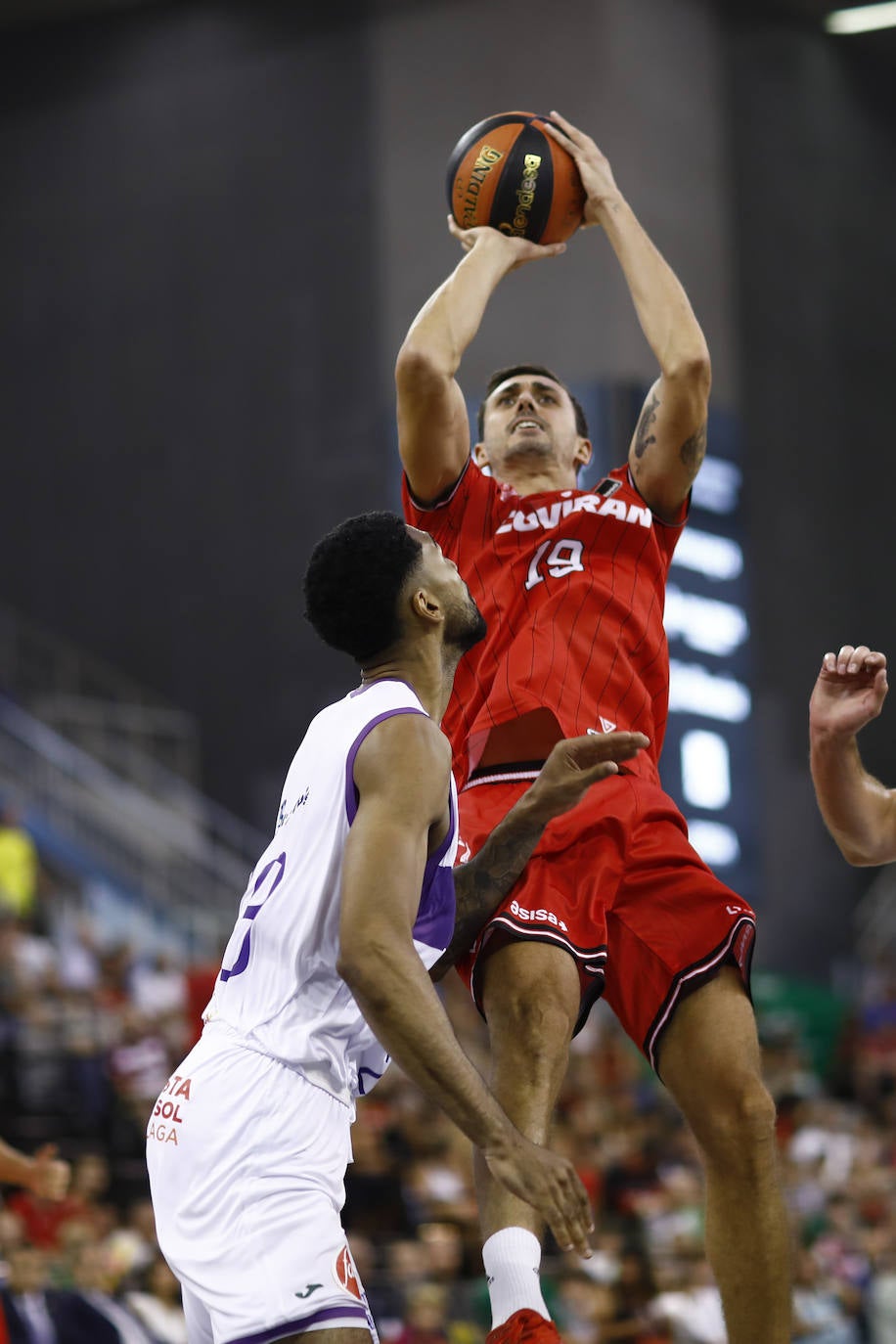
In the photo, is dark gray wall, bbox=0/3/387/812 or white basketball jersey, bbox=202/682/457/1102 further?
dark gray wall, bbox=0/3/387/812

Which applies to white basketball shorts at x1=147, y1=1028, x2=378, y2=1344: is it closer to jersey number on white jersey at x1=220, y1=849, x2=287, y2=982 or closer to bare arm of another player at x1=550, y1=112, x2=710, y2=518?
jersey number on white jersey at x1=220, y1=849, x2=287, y2=982

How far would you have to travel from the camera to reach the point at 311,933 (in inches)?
155

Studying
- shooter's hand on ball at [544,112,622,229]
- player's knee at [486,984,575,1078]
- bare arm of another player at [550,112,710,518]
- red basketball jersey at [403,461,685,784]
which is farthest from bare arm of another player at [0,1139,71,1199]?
shooter's hand on ball at [544,112,622,229]

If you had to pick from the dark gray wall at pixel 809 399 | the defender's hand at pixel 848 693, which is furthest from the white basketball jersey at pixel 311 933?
the dark gray wall at pixel 809 399

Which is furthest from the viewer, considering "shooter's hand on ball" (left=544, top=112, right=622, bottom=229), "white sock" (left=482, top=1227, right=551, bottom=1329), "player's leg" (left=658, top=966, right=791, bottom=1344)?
"shooter's hand on ball" (left=544, top=112, right=622, bottom=229)

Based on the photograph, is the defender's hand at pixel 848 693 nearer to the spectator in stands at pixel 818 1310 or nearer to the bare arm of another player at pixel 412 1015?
the bare arm of another player at pixel 412 1015

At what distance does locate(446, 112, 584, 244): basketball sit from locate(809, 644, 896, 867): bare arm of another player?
152 centimetres

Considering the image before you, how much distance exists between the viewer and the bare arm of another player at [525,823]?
4.34 metres

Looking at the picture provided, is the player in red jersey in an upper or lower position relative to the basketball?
lower

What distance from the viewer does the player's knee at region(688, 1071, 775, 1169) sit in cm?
479

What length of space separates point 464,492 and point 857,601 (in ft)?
53.7

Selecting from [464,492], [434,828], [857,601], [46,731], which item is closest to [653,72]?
[857,601]

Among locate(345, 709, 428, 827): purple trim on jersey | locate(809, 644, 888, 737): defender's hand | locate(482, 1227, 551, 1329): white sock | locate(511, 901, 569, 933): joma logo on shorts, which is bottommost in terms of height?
locate(482, 1227, 551, 1329): white sock

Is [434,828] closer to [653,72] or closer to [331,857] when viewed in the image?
[331,857]
